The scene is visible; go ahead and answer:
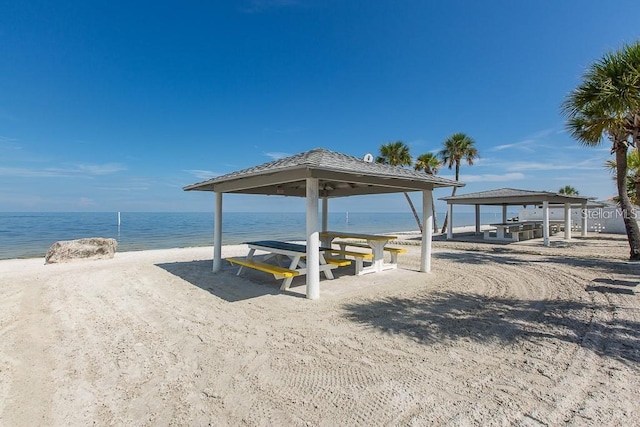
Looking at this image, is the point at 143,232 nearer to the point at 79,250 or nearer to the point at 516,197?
the point at 79,250

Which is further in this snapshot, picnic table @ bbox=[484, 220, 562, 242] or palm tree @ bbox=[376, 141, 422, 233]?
palm tree @ bbox=[376, 141, 422, 233]

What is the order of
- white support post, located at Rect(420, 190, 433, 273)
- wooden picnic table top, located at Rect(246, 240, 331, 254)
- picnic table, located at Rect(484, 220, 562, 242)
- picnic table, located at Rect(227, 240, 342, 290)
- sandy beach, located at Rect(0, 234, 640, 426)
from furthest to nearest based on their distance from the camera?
picnic table, located at Rect(484, 220, 562, 242) < white support post, located at Rect(420, 190, 433, 273) < wooden picnic table top, located at Rect(246, 240, 331, 254) < picnic table, located at Rect(227, 240, 342, 290) < sandy beach, located at Rect(0, 234, 640, 426)

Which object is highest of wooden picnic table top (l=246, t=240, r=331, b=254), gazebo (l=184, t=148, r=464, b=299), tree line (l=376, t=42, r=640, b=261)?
tree line (l=376, t=42, r=640, b=261)

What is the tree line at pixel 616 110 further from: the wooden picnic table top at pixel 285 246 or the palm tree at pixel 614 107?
the wooden picnic table top at pixel 285 246

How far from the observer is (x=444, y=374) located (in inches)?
110

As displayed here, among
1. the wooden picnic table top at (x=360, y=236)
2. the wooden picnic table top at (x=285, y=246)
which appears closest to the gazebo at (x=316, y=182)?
the wooden picnic table top at (x=285, y=246)

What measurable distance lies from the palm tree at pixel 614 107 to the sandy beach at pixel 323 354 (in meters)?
4.58

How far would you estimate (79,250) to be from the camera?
1016 centimetres

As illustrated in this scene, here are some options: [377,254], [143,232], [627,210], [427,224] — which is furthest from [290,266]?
[143,232]

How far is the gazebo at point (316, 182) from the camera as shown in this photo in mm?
5176

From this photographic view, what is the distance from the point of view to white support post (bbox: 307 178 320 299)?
5.18 metres

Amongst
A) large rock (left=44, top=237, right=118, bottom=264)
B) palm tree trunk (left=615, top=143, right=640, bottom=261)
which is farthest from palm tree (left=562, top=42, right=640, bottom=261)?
large rock (left=44, top=237, right=118, bottom=264)

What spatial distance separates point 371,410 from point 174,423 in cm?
150

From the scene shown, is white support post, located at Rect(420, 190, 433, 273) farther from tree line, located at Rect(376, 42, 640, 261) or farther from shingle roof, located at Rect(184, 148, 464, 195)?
tree line, located at Rect(376, 42, 640, 261)
